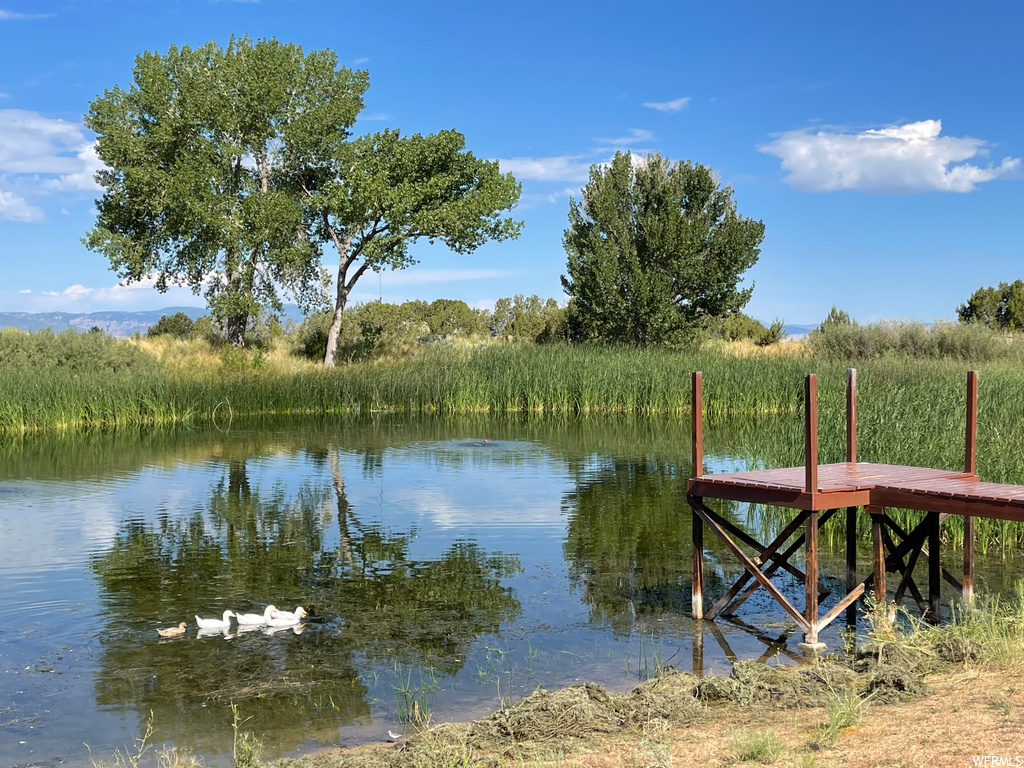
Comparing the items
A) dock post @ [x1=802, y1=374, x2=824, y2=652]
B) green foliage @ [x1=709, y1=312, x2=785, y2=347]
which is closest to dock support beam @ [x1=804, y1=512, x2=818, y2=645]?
dock post @ [x1=802, y1=374, x2=824, y2=652]

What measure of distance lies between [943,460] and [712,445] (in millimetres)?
7911

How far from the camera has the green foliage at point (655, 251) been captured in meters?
38.2

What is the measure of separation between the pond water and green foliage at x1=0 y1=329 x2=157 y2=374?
1103 cm

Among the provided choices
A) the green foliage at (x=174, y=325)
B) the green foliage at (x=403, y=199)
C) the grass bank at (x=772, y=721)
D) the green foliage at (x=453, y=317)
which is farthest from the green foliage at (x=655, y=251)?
the grass bank at (x=772, y=721)

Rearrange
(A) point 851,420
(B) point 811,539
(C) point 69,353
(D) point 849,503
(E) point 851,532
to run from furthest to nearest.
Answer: (C) point 69,353, (A) point 851,420, (E) point 851,532, (D) point 849,503, (B) point 811,539

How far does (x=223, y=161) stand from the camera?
33.9 meters

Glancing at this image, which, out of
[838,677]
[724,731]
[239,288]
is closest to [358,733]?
[724,731]

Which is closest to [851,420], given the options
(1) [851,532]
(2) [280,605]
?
(1) [851,532]

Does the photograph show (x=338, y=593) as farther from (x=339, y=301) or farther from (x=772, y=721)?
(x=339, y=301)

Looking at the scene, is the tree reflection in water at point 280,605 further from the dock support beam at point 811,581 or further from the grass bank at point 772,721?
the dock support beam at point 811,581

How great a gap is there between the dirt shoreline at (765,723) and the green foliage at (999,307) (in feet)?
155

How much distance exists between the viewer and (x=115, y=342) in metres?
30.4

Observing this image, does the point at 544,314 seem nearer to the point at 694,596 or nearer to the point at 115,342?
the point at 115,342

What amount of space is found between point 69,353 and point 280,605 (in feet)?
75.3
